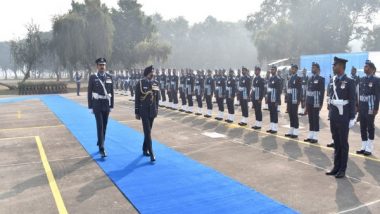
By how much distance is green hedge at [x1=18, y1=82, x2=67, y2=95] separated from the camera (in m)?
35.9

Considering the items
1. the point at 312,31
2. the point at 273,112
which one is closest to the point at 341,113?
the point at 273,112

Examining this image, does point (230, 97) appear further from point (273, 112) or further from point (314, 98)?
point (314, 98)

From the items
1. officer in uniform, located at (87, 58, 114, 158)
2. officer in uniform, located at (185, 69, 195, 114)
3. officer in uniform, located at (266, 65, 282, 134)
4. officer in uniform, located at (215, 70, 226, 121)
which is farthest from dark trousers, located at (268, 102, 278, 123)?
officer in uniform, located at (185, 69, 195, 114)

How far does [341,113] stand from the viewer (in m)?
7.20

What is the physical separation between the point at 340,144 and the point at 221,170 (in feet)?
7.86

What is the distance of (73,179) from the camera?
23.8 ft

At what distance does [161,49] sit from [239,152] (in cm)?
4855

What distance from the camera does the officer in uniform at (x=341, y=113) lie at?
281 inches

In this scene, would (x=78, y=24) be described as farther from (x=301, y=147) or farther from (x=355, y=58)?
(x=301, y=147)

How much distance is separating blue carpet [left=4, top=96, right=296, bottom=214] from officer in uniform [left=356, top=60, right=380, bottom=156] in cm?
397

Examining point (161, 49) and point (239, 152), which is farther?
point (161, 49)

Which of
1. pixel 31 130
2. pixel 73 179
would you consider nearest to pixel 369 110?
pixel 73 179

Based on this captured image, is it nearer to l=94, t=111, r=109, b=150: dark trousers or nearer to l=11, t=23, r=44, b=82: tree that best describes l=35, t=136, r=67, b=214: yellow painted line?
l=94, t=111, r=109, b=150: dark trousers

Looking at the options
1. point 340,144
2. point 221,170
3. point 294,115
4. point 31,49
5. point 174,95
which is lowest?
point 221,170
